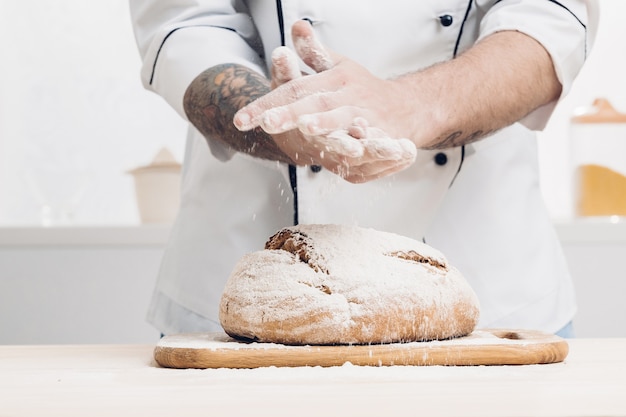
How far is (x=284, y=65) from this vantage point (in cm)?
93

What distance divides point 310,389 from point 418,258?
31 centimetres

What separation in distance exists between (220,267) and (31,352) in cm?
37

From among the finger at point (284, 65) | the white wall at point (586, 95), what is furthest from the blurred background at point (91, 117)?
the finger at point (284, 65)

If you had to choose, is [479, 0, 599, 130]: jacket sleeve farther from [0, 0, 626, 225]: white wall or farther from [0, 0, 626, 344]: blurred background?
[0, 0, 626, 225]: white wall

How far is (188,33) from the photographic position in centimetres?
122

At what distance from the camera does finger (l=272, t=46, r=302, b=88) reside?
0.92 m

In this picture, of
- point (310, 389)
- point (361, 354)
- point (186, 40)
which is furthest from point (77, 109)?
point (310, 389)

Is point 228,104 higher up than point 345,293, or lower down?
higher up

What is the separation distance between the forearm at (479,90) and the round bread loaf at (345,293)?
6.2 inches

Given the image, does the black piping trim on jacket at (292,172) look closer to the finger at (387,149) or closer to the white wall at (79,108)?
the finger at (387,149)

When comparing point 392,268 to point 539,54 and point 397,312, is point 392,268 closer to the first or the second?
point 397,312

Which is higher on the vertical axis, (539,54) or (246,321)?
(539,54)

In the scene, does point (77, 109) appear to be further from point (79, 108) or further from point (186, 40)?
point (186, 40)

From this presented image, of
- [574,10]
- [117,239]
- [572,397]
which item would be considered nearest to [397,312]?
[572,397]
